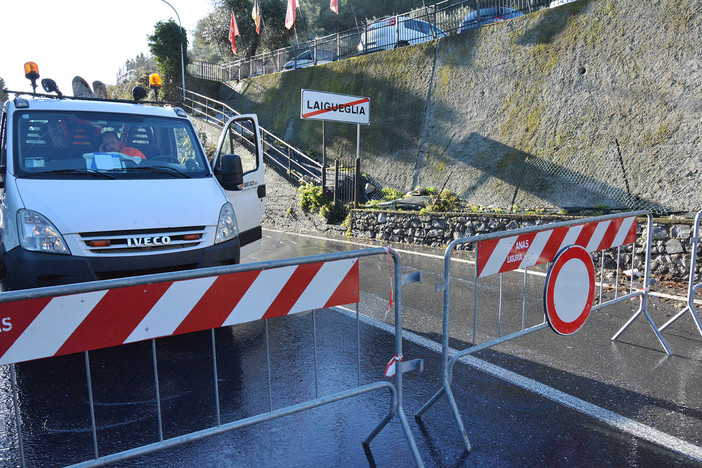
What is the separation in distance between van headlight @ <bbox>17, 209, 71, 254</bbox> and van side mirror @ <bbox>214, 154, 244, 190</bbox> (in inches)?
79.8

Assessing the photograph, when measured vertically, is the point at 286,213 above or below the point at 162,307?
below

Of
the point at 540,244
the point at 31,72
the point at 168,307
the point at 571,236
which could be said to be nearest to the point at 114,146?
the point at 31,72

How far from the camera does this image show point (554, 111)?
1282 cm

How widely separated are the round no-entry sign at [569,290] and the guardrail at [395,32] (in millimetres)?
12591

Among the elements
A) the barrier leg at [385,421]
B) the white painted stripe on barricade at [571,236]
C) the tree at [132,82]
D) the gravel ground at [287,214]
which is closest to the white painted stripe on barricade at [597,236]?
the white painted stripe on barricade at [571,236]

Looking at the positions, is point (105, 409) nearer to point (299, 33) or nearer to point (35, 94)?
point (35, 94)

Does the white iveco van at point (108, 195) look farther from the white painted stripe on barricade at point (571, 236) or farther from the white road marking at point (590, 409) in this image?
the white painted stripe on barricade at point (571, 236)

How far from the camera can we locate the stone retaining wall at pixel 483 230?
23.7ft

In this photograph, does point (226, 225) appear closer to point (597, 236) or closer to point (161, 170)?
point (161, 170)

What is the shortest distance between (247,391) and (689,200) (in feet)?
31.3

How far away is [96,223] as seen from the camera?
4.38 metres

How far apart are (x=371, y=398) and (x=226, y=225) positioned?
7.88 feet

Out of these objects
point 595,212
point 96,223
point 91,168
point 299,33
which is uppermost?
point 299,33

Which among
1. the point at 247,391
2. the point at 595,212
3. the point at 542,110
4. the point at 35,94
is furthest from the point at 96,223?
the point at 542,110
